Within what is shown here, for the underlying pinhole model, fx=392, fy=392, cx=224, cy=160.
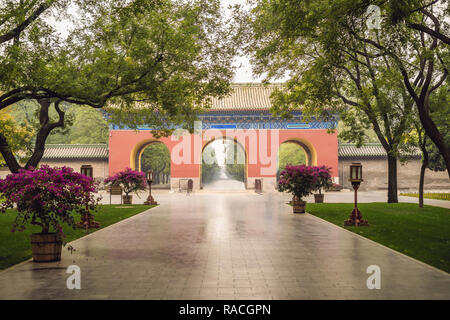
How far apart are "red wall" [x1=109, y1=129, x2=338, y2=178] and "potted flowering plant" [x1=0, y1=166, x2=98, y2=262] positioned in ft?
78.9

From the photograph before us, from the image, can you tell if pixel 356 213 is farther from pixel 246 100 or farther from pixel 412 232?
pixel 246 100

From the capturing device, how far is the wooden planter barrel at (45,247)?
6199 millimetres

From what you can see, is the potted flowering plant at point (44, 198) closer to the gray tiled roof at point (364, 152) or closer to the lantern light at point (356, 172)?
the lantern light at point (356, 172)

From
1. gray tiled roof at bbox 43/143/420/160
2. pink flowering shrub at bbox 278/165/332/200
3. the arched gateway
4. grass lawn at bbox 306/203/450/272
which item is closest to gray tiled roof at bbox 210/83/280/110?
the arched gateway

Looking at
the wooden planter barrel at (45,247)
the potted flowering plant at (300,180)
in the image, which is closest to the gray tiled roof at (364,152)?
the potted flowering plant at (300,180)

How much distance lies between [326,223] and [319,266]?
5539 millimetres

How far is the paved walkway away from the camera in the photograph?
454 cm

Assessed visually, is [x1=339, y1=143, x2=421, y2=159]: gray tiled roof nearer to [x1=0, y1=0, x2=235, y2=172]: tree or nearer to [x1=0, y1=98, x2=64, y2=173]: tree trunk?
[x1=0, y1=0, x2=235, y2=172]: tree

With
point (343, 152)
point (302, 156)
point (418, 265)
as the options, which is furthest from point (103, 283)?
point (302, 156)

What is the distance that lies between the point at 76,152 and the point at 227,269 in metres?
29.2

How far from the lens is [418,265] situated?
587 cm

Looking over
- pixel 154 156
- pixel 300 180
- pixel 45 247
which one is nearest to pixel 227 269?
pixel 45 247

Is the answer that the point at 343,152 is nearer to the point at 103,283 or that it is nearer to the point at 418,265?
the point at 418,265

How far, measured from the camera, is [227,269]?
5707 mm
